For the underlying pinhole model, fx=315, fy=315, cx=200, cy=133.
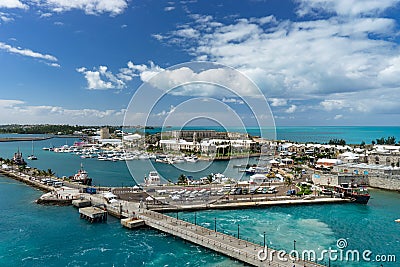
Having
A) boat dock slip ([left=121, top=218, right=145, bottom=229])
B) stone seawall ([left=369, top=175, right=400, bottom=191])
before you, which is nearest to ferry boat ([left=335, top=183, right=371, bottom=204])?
stone seawall ([left=369, top=175, right=400, bottom=191])

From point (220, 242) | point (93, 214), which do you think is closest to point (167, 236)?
point (220, 242)

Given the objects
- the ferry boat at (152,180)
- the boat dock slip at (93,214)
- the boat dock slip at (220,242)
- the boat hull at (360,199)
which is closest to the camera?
the boat dock slip at (220,242)

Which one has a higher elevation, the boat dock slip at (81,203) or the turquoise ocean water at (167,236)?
the boat dock slip at (81,203)

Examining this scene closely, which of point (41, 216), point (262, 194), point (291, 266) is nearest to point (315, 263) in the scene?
point (291, 266)

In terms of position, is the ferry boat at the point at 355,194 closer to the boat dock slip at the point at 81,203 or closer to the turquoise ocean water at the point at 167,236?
the turquoise ocean water at the point at 167,236

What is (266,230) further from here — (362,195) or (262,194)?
(362,195)

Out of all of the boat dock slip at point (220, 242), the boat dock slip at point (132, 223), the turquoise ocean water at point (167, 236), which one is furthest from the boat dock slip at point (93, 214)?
the boat dock slip at point (220, 242)
